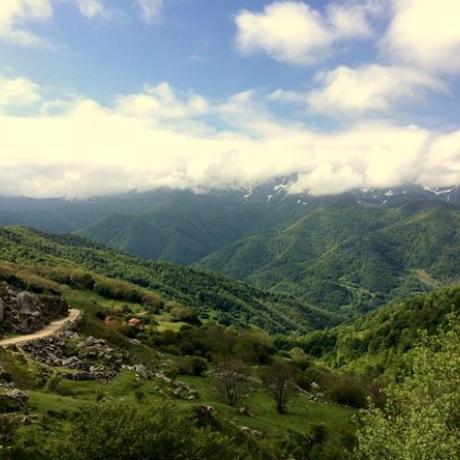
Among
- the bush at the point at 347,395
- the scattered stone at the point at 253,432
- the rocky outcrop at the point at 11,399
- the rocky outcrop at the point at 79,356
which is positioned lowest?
the bush at the point at 347,395

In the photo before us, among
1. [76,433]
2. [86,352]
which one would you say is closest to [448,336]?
[76,433]

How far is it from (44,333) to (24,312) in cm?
1030

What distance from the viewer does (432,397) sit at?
157ft

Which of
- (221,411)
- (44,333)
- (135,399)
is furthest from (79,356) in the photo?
(221,411)

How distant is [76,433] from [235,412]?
150 ft

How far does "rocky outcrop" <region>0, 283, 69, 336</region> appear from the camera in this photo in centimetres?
8881

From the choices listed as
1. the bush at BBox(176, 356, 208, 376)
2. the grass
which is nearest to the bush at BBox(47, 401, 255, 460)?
the grass

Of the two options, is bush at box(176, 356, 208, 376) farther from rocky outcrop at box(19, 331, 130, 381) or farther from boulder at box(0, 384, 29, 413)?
boulder at box(0, 384, 29, 413)

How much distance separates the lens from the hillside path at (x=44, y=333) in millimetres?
78312

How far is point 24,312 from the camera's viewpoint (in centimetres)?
9675

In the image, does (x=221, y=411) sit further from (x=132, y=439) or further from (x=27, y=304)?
(x=27, y=304)

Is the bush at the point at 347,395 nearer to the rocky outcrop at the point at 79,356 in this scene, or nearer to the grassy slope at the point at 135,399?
the grassy slope at the point at 135,399

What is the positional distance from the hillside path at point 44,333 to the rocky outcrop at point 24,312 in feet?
4.92

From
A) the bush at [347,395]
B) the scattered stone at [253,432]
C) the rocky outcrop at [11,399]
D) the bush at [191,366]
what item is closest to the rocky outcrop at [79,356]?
the rocky outcrop at [11,399]
